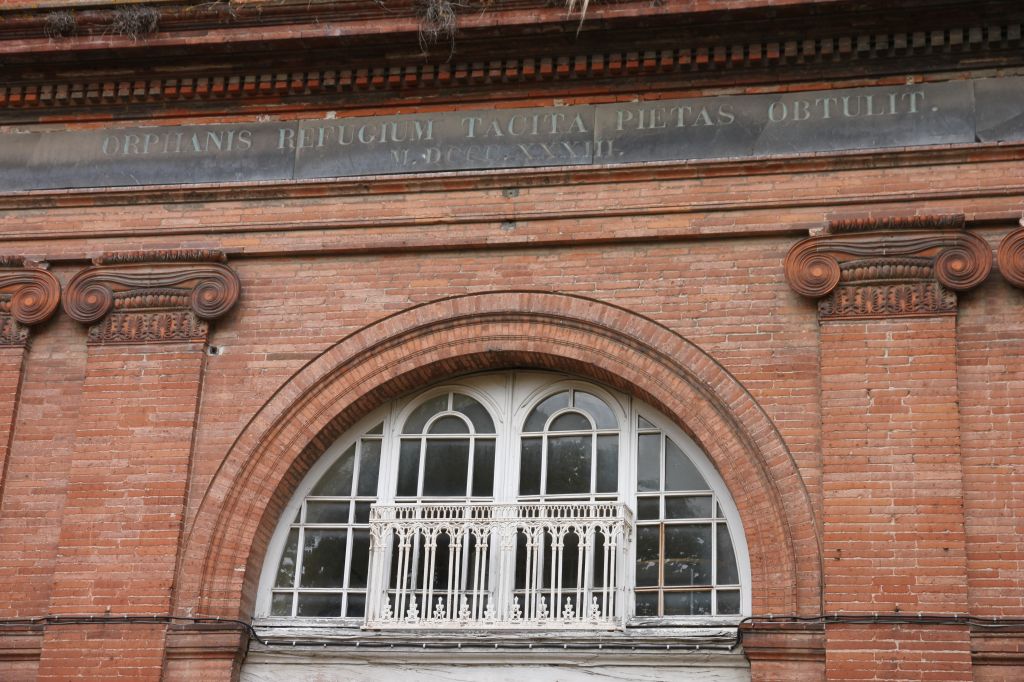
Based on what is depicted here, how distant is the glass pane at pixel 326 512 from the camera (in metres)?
11.7

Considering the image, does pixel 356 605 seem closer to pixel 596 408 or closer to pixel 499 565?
pixel 499 565

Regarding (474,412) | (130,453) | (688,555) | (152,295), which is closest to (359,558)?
(474,412)

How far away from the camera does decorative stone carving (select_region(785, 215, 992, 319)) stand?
1072 centimetres

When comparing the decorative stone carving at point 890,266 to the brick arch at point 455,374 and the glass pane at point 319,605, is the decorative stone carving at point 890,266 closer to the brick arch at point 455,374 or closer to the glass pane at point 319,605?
the brick arch at point 455,374

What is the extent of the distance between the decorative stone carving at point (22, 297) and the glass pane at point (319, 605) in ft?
10.8

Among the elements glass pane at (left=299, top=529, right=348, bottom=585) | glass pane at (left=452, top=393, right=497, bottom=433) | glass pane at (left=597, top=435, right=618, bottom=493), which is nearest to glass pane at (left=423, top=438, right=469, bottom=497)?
glass pane at (left=452, top=393, right=497, bottom=433)

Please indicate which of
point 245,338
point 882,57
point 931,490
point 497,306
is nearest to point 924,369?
point 931,490

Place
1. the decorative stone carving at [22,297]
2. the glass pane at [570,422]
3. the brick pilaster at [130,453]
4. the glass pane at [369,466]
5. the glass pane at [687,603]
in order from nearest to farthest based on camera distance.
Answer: the glass pane at [687,603], the brick pilaster at [130,453], the glass pane at [570,422], the glass pane at [369,466], the decorative stone carving at [22,297]

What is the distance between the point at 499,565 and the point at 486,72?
13.6 ft

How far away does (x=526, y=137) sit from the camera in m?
12.0

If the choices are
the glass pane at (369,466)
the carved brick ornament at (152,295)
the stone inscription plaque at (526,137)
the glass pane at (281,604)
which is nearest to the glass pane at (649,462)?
the glass pane at (369,466)

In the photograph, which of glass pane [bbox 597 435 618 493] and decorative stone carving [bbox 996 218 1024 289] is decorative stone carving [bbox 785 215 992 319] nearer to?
decorative stone carving [bbox 996 218 1024 289]

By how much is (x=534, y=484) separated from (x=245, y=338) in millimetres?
2696

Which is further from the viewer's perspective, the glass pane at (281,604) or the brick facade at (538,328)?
the glass pane at (281,604)
